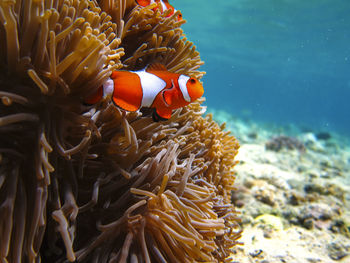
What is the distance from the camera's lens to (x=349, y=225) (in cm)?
339

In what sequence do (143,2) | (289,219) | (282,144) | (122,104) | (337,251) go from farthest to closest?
(282,144)
(289,219)
(337,251)
(143,2)
(122,104)

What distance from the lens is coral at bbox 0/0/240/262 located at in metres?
1.10

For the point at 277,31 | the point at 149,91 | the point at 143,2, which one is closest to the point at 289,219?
the point at 149,91

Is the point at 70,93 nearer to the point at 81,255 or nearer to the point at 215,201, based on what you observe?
the point at 81,255

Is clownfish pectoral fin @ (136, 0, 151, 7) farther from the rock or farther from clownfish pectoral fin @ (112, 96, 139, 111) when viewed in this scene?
the rock

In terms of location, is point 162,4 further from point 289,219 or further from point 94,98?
point 289,219

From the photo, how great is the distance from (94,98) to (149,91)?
27 centimetres

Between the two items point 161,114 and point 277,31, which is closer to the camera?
point 161,114

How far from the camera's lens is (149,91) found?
4.24ft

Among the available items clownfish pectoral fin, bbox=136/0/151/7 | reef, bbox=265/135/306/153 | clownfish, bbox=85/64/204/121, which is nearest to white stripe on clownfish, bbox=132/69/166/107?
clownfish, bbox=85/64/204/121

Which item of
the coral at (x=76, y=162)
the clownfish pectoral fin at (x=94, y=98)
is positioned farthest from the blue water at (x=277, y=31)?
the clownfish pectoral fin at (x=94, y=98)

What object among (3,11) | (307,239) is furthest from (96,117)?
(307,239)

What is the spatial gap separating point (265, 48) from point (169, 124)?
1228 inches

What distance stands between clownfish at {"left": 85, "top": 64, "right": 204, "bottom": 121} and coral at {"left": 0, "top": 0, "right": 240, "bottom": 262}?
61mm
